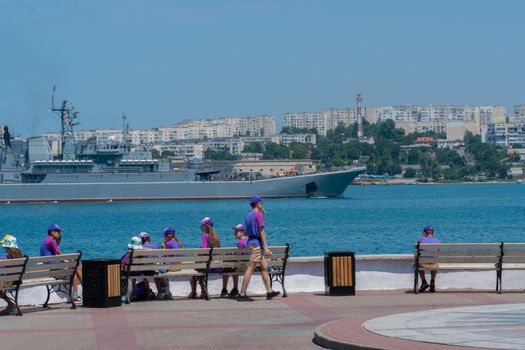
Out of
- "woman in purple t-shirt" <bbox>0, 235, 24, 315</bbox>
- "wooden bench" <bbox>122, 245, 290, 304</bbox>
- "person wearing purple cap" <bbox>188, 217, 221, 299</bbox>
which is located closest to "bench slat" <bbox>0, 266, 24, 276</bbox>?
"woman in purple t-shirt" <bbox>0, 235, 24, 315</bbox>

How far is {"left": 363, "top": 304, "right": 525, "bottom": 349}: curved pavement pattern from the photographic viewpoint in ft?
35.4

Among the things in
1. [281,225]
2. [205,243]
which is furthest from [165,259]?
[281,225]

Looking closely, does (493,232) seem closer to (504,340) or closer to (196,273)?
(196,273)

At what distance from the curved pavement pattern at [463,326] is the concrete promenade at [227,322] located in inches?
9.9

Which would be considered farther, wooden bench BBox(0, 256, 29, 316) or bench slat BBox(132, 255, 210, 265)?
bench slat BBox(132, 255, 210, 265)

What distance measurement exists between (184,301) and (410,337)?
466 cm

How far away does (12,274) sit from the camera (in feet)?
45.0

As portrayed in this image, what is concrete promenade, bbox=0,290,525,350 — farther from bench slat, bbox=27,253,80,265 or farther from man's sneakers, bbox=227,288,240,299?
→ bench slat, bbox=27,253,80,265

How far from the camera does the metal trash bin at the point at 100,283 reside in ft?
46.9

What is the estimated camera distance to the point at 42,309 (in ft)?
47.3

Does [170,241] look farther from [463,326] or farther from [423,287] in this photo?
[463,326]

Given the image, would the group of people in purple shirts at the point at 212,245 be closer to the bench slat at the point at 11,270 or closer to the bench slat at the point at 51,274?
the bench slat at the point at 51,274

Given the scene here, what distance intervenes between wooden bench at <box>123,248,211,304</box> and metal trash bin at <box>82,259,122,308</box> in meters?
0.34

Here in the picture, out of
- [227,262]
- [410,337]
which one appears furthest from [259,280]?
[410,337]
